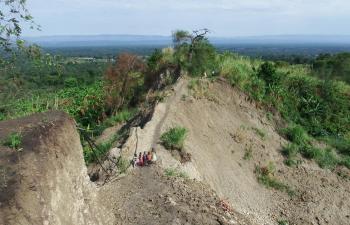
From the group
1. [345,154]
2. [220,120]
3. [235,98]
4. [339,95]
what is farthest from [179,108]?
[339,95]

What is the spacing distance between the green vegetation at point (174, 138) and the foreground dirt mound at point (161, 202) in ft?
5.59

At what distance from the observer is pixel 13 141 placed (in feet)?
25.1

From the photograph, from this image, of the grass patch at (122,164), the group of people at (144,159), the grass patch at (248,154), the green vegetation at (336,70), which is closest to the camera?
the grass patch at (122,164)

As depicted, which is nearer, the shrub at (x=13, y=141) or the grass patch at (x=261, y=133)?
the shrub at (x=13, y=141)

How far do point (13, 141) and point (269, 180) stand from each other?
9.65m

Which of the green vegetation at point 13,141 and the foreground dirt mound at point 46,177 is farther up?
the green vegetation at point 13,141

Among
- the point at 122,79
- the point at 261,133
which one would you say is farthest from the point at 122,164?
the point at 122,79

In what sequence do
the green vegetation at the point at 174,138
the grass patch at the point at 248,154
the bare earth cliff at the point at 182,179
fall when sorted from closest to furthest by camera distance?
1. the bare earth cliff at the point at 182,179
2. the green vegetation at the point at 174,138
3. the grass patch at the point at 248,154

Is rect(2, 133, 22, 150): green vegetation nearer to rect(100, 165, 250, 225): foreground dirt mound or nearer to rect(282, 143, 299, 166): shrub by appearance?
rect(100, 165, 250, 225): foreground dirt mound

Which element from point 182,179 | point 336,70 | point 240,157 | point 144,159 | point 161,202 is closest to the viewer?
point 161,202

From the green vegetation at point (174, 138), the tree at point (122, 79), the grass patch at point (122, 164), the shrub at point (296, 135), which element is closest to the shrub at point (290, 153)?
the shrub at point (296, 135)

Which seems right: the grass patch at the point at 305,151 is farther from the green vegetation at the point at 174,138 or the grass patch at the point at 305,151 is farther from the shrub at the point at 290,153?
the green vegetation at the point at 174,138

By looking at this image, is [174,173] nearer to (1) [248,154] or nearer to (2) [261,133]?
(1) [248,154]

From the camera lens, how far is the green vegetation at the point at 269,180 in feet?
50.5
